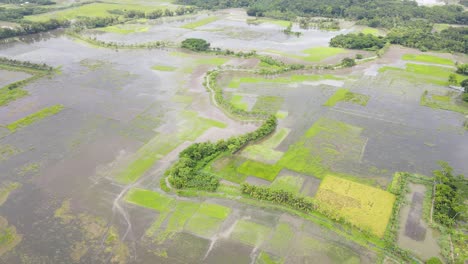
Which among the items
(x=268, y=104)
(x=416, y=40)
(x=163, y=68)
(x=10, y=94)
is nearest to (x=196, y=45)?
(x=163, y=68)

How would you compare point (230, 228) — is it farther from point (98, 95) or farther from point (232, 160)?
point (98, 95)

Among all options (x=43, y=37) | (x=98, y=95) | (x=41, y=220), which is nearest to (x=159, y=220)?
(x=41, y=220)

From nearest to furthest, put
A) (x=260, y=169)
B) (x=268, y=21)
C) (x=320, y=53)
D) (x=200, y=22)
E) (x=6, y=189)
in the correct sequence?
1. (x=6, y=189)
2. (x=260, y=169)
3. (x=320, y=53)
4. (x=200, y=22)
5. (x=268, y=21)

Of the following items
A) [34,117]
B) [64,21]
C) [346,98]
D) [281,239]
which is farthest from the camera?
[64,21]

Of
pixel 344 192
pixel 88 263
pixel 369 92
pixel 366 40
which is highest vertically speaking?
pixel 366 40

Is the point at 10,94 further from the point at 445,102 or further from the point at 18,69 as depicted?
the point at 445,102

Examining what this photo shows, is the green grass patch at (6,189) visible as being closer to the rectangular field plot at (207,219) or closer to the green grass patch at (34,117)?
the green grass patch at (34,117)

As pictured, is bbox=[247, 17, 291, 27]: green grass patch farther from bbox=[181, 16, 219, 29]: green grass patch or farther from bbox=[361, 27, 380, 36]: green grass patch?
bbox=[361, 27, 380, 36]: green grass patch
